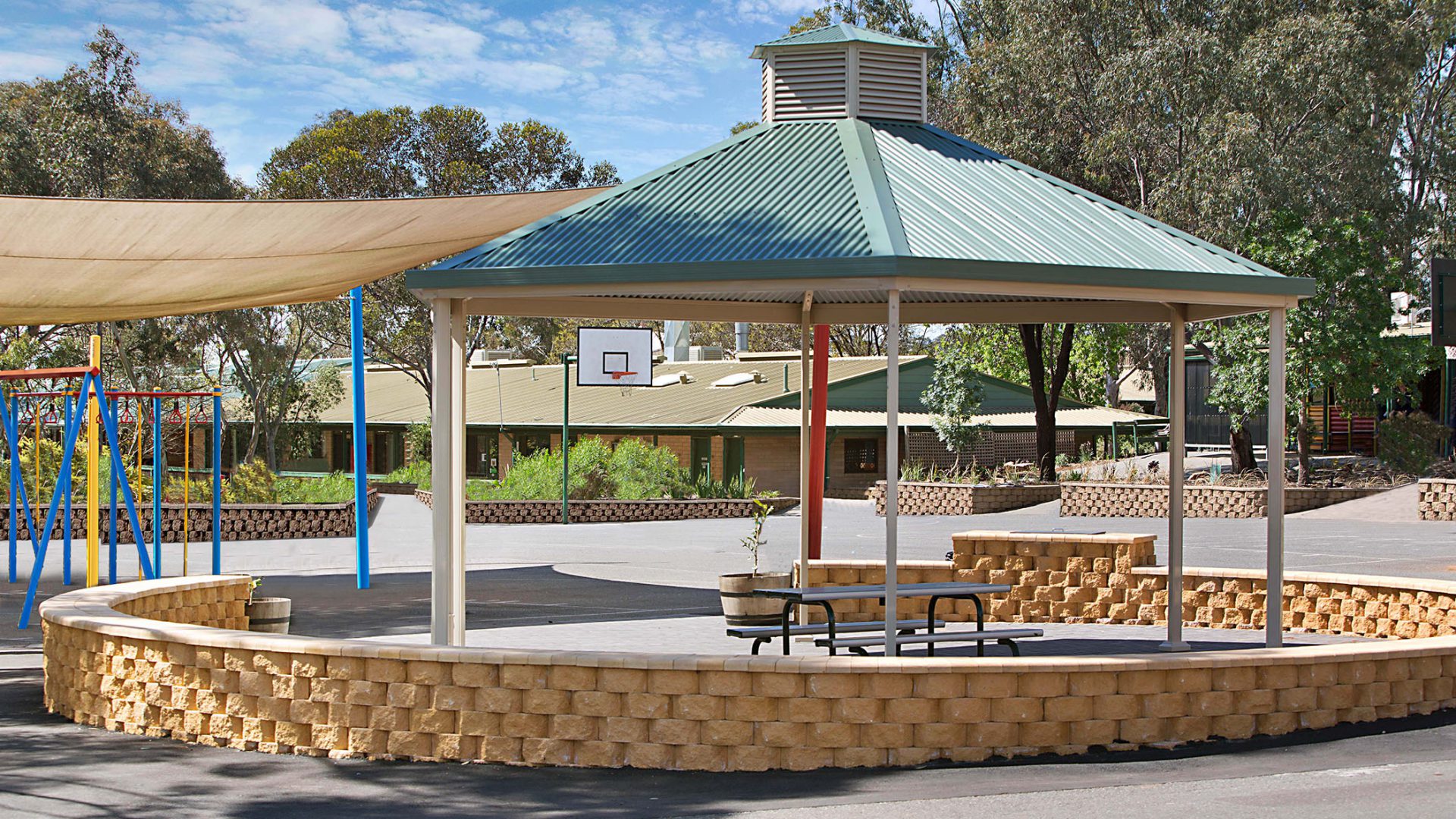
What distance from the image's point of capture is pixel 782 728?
6680mm

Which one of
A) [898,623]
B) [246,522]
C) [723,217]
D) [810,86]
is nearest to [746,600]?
[898,623]

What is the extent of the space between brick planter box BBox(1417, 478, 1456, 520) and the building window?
16585 millimetres

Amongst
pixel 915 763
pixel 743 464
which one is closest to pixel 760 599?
pixel 915 763

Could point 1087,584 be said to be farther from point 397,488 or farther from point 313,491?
point 397,488

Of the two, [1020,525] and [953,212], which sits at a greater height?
[953,212]

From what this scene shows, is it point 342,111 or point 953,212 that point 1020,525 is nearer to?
point 953,212

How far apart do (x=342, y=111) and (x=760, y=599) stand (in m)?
38.6

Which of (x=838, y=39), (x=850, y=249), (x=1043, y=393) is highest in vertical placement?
(x=838, y=39)

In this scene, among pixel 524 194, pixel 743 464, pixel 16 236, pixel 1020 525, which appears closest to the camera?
pixel 16 236

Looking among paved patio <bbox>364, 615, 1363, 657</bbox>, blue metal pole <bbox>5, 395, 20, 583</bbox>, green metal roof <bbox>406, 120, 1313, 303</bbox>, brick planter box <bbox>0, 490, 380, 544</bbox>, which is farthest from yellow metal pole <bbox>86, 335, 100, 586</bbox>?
brick planter box <bbox>0, 490, 380, 544</bbox>

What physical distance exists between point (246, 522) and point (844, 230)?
18.9m

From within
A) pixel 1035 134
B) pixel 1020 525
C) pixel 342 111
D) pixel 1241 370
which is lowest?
pixel 1020 525

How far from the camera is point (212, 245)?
10094mm

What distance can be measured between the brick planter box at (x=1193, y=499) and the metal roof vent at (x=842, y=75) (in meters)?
18.3
